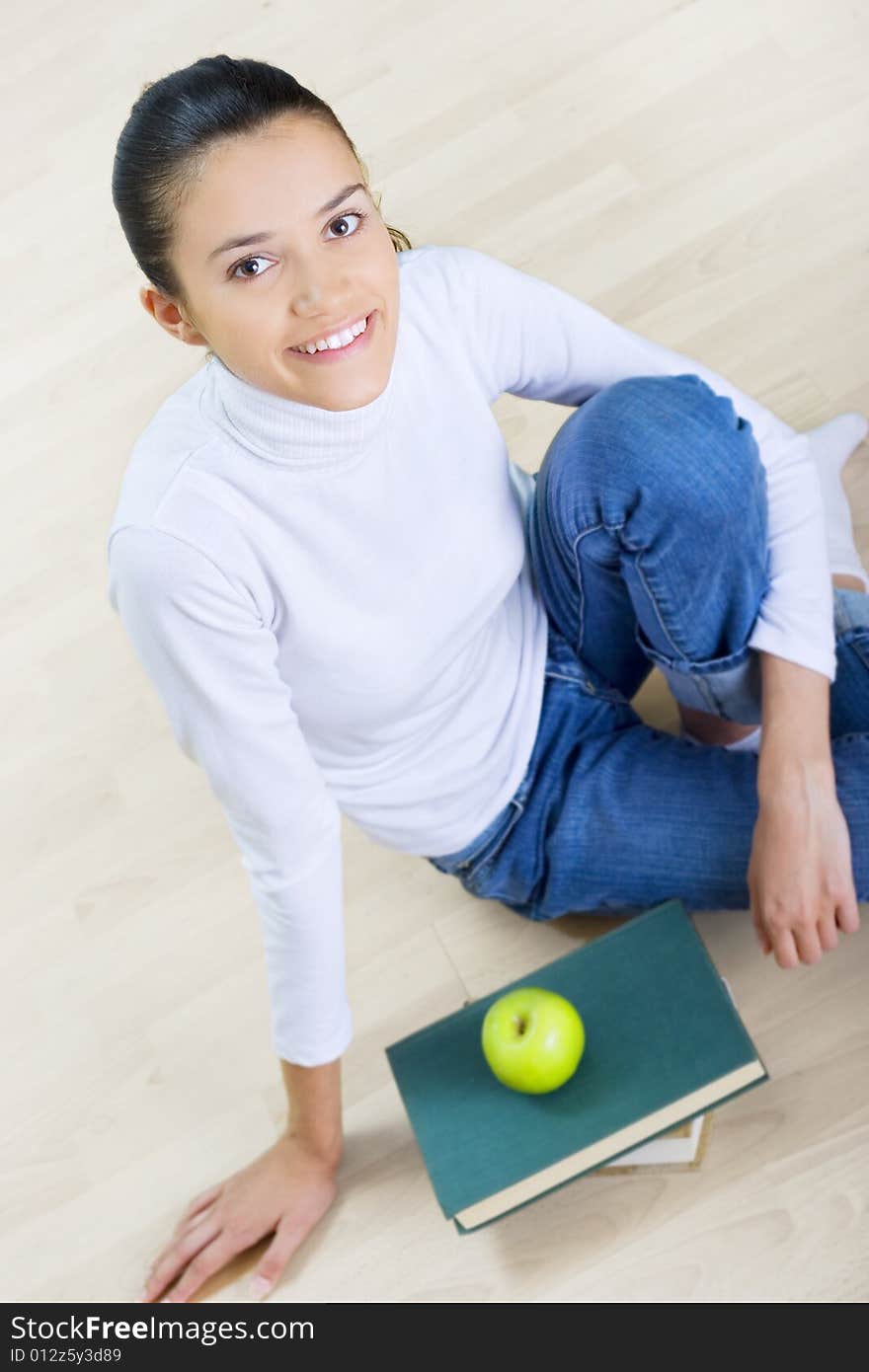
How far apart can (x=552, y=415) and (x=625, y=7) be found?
0.73 m

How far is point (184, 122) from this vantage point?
2.82 ft

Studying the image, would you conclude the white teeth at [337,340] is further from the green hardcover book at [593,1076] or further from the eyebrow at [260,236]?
the green hardcover book at [593,1076]

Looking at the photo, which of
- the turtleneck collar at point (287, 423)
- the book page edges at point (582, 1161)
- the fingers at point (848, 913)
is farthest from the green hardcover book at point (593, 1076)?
the turtleneck collar at point (287, 423)

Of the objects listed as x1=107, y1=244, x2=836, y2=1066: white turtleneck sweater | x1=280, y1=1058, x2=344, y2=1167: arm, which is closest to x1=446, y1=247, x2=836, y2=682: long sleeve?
x1=107, y1=244, x2=836, y2=1066: white turtleneck sweater

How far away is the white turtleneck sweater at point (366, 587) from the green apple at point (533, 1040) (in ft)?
0.45

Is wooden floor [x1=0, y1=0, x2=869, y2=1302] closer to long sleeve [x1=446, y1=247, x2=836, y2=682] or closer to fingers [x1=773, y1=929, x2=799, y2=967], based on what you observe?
fingers [x1=773, y1=929, x2=799, y2=967]

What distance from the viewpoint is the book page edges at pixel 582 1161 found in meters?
1.17

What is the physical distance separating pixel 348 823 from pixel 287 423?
28.0 inches

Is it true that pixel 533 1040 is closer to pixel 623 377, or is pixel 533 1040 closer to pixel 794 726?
pixel 794 726

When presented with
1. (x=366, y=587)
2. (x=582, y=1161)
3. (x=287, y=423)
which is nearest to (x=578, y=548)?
(x=366, y=587)

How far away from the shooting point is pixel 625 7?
2018 mm
